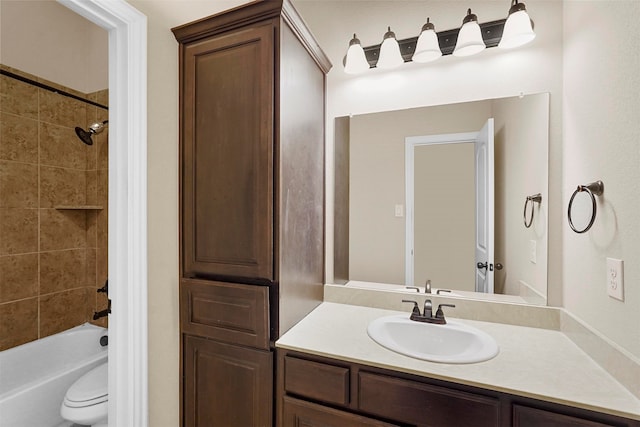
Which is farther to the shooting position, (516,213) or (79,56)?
(79,56)

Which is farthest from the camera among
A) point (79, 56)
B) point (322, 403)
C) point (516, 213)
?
point (79, 56)

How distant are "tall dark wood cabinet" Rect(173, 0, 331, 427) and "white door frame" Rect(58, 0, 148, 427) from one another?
0.20 meters

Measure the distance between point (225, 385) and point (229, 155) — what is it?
0.96m

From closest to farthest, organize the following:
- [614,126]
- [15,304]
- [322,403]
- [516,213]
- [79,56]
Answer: [614,126] → [322,403] → [516,213] → [15,304] → [79,56]

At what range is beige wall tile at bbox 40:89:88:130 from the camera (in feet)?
7.29

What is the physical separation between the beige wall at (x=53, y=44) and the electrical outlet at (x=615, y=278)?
3301 mm

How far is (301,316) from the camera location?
4.50 feet

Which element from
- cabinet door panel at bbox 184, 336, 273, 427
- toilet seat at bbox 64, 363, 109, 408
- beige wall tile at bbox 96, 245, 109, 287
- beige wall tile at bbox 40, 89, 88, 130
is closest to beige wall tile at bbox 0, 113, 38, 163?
beige wall tile at bbox 40, 89, 88, 130

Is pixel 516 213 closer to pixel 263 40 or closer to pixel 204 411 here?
pixel 263 40

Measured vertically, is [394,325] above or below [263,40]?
below

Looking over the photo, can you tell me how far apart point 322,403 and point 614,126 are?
1.33m

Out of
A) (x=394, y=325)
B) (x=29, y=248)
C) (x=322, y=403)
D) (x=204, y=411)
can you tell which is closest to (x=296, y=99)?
(x=394, y=325)

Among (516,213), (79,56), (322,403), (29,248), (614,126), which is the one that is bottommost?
(322,403)

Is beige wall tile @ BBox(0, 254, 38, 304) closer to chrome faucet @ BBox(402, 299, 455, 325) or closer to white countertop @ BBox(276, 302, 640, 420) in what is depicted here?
white countertop @ BBox(276, 302, 640, 420)
